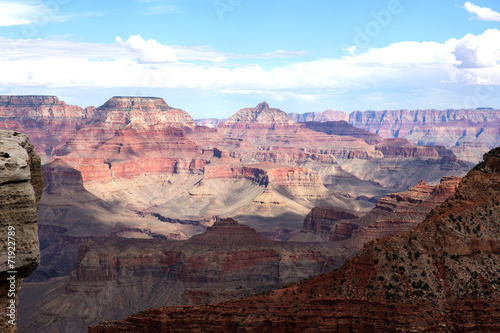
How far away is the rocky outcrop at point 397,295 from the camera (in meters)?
42.2

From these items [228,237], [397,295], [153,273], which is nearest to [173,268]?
[153,273]

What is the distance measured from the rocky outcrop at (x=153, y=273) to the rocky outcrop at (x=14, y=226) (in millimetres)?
92898

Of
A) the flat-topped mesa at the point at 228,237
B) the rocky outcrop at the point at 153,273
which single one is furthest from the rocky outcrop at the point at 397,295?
the flat-topped mesa at the point at 228,237

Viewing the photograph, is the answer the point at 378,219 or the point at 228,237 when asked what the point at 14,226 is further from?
the point at 378,219

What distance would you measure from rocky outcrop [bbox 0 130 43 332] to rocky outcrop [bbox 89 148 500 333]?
3217 centimetres

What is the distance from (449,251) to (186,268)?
72202 mm

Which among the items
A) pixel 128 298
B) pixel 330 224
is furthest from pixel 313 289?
pixel 330 224

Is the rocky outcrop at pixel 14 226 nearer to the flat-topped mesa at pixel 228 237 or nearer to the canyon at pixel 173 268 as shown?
the canyon at pixel 173 268

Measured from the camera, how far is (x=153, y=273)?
11688cm

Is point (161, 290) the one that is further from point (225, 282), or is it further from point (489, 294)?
point (489, 294)

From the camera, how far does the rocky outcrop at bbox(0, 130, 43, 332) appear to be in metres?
12.8

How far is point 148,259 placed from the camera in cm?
11781

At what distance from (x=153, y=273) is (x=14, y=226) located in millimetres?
106550

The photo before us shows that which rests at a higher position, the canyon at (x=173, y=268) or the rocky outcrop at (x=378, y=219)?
the rocky outcrop at (x=378, y=219)
